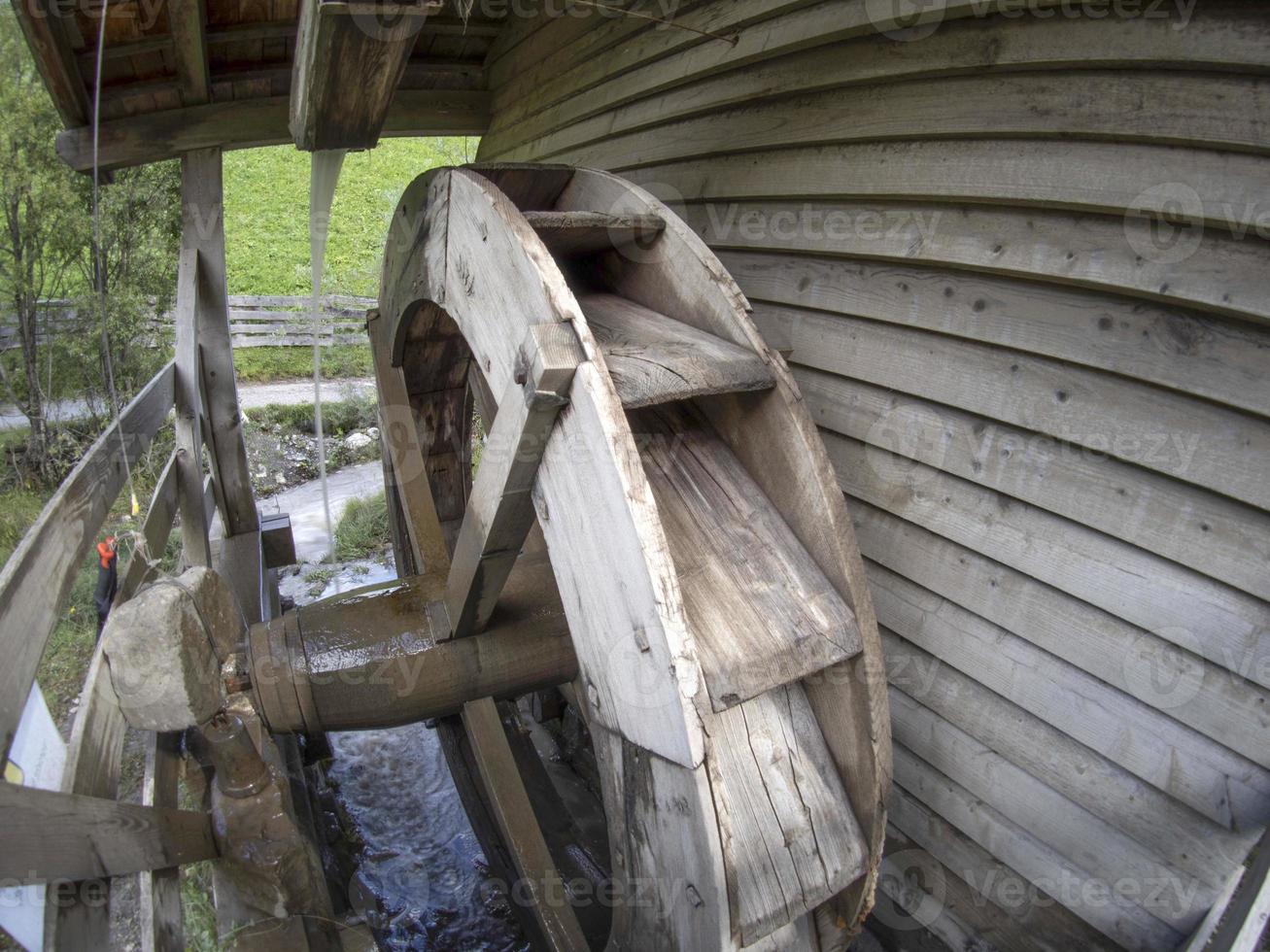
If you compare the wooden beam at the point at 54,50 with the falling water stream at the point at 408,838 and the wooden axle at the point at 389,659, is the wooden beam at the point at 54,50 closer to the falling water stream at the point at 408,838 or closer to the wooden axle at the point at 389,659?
the falling water stream at the point at 408,838

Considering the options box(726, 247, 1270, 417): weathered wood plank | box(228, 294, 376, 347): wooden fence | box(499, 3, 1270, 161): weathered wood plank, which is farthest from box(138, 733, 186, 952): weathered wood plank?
box(228, 294, 376, 347): wooden fence

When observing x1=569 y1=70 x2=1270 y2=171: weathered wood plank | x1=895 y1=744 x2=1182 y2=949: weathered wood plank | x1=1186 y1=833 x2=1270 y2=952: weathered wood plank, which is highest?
x1=569 y1=70 x2=1270 y2=171: weathered wood plank

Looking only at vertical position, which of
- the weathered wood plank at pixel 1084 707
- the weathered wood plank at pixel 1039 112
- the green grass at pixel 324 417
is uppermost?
the weathered wood plank at pixel 1039 112

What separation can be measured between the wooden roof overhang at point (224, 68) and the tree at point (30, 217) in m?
3.33

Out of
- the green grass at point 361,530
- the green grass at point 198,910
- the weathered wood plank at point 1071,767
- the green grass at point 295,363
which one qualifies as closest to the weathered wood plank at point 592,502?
the weathered wood plank at point 1071,767

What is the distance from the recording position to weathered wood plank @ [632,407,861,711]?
1535 mm

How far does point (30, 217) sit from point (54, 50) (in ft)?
16.1

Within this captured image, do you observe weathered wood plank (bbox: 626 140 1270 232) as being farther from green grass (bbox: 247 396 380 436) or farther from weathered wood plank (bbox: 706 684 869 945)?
green grass (bbox: 247 396 380 436)

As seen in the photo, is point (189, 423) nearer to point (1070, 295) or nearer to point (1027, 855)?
point (1070, 295)

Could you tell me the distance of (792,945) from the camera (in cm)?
171

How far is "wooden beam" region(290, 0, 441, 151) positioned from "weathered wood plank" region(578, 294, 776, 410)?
0.78 metres

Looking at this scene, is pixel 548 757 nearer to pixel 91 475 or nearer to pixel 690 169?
pixel 91 475

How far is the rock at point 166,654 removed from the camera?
64.2 inches

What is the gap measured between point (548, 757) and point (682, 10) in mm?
3440
